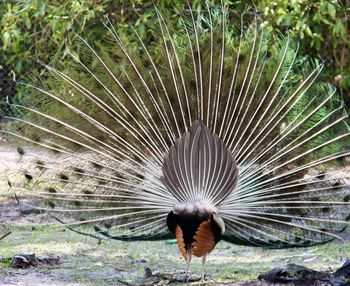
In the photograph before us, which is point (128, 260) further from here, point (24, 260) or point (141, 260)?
A: point (24, 260)

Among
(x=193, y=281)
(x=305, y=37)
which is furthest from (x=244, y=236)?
(x=305, y=37)

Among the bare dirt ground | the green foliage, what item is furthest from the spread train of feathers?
the green foliage

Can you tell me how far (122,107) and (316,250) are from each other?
2.00 m

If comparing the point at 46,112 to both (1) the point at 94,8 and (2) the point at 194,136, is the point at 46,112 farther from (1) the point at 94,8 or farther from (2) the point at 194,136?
(1) the point at 94,8

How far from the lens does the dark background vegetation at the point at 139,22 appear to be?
8039 mm

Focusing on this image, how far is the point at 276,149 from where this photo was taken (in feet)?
20.6

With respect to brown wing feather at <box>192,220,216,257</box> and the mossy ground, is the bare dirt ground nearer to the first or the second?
the mossy ground

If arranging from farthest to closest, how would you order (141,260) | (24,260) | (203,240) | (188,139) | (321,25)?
(321,25), (141,260), (24,260), (188,139), (203,240)

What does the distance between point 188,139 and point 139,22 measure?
245 centimetres

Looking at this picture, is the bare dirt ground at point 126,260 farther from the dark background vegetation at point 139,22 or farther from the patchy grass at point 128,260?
the dark background vegetation at point 139,22

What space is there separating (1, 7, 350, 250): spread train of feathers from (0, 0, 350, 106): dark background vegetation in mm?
1162

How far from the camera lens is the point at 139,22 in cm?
824

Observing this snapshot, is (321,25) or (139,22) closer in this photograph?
(139,22)

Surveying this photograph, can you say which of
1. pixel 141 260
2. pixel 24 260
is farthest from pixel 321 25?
pixel 24 260
